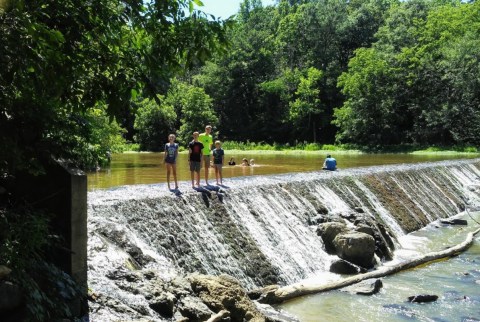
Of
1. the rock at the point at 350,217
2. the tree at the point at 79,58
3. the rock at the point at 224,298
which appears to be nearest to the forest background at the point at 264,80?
the tree at the point at 79,58

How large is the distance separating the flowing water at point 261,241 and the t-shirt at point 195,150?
34.1 inches

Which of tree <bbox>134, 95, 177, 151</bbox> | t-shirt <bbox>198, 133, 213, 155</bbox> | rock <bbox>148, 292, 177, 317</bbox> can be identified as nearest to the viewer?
rock <bbox>148, 292, 177, 317</bbox>

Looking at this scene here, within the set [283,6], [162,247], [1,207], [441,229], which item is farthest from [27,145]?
[283,6]

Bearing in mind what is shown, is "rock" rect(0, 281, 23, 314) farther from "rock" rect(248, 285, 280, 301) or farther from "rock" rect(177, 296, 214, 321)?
"rock" rect(248, 285, 280, 301)

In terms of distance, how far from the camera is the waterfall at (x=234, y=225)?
1030 cm

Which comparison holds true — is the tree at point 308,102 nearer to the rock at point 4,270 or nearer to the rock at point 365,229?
the rock at point 365,229

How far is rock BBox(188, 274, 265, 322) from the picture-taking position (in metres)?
8.33

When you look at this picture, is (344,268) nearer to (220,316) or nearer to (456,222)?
(220,316)

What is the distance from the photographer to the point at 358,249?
13438 mm

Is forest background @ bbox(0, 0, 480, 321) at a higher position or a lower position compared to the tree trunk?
higher

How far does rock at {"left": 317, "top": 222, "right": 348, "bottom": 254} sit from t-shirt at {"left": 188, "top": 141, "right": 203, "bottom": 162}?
3.91m

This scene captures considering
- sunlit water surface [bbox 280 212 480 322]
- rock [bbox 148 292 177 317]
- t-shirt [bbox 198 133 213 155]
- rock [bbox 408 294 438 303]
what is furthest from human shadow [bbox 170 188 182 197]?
rock [bbox 408 294 438 303]

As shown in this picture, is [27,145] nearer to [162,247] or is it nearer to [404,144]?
[162,247]

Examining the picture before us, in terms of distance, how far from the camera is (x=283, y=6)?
91.9 meters
